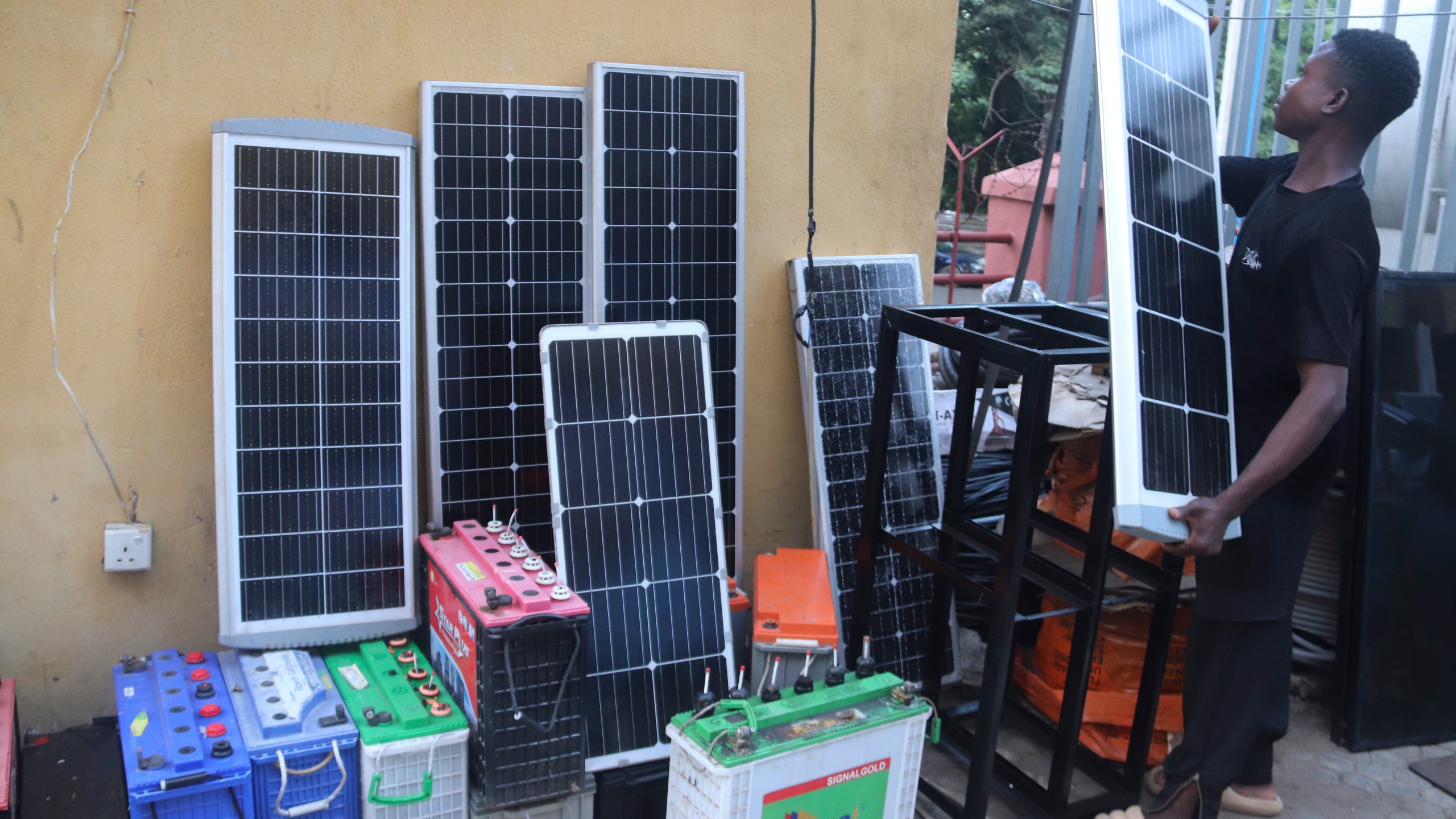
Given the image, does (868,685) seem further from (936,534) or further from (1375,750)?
(1375,750)

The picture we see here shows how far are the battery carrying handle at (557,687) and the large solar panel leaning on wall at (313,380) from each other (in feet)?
2.25

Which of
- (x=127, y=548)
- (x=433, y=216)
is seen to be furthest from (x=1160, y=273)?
(x=127, y=548)

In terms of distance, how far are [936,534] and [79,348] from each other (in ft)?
9.89

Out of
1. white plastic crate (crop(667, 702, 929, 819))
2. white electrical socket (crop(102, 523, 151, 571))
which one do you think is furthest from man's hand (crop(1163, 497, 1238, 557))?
white electrical socket (crop(102, 523, 151, 571))

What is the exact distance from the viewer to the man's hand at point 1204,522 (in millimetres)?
2695

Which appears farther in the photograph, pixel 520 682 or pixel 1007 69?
pixel 1007 69

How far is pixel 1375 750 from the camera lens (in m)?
4.00

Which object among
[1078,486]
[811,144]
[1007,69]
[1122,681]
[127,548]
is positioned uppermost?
[1007,69]

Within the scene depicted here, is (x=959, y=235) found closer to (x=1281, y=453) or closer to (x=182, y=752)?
(x=1281, y=453)

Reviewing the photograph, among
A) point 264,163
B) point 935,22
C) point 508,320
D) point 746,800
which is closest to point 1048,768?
point 746,800

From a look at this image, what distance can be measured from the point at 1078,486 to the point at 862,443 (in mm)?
843

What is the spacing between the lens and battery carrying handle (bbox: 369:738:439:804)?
256 cm

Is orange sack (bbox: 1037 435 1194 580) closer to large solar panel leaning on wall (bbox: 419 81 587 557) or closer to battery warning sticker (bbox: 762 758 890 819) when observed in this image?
battery warning sticker (bbox: 762 758 890 819)

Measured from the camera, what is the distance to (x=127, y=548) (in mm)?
3094
